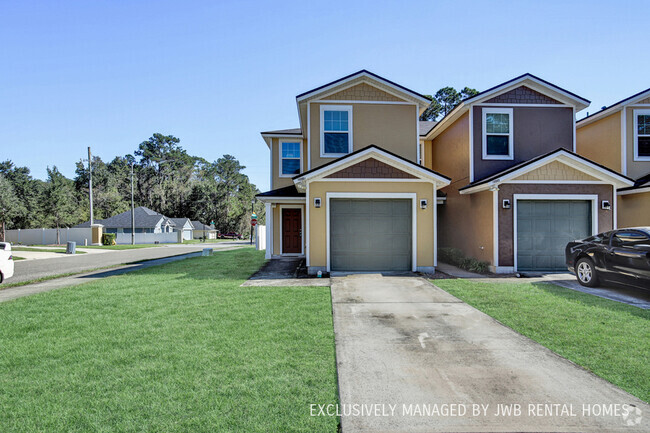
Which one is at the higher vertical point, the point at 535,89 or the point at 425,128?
the point at 535,89

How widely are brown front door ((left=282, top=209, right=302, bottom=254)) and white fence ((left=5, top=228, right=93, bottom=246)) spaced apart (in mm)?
31191

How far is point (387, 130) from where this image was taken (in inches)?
494

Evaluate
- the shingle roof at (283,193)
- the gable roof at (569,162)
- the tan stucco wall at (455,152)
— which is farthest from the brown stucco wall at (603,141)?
the shingle roof at (283,193)

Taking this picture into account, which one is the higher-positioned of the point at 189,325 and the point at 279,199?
the point at 279,199

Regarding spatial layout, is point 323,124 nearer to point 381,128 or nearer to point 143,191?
point 381,128

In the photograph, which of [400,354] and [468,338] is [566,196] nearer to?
[468,338]

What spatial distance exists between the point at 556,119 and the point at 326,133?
836 cm

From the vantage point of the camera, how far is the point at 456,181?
1304 centimetres

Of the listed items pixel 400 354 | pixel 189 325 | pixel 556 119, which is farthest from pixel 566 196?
pixel 189 325

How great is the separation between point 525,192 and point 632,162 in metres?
5.73

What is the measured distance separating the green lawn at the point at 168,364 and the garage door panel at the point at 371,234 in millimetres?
3580

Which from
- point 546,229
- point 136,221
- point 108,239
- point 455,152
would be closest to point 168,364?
point 546,229

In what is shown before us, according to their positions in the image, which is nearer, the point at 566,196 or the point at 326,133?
the point at 566,196

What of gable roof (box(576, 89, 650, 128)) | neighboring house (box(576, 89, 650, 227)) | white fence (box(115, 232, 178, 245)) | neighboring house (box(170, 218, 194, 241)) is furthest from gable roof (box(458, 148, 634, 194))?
neighboring house (box(170, 218, 194, 241))
